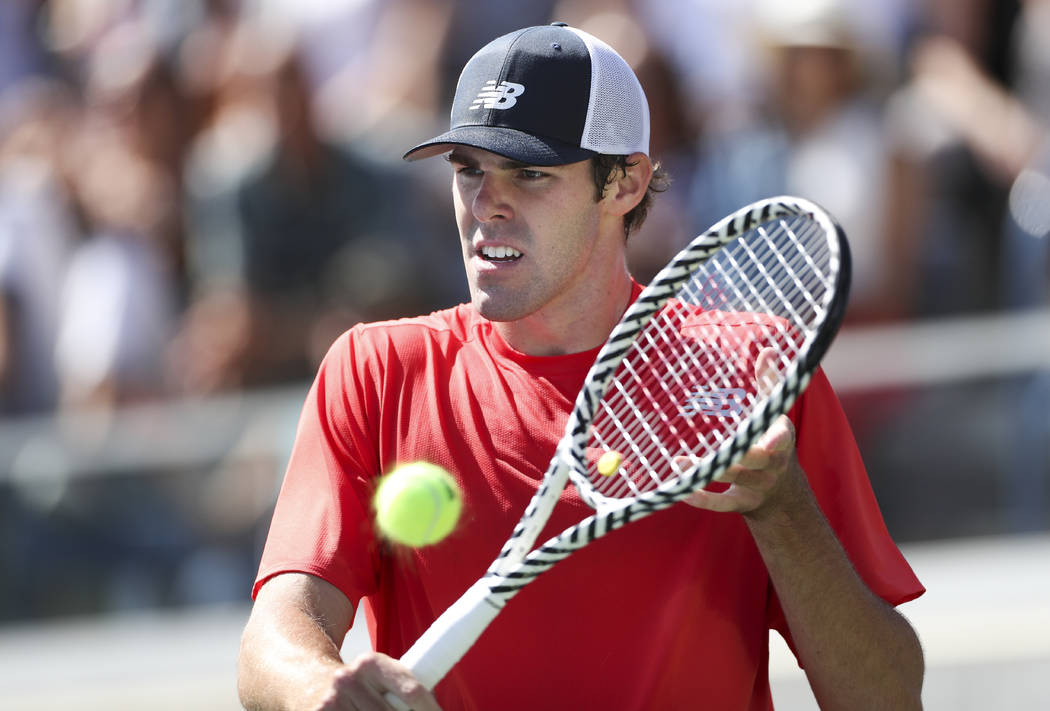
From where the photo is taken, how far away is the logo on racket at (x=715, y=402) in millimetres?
3135

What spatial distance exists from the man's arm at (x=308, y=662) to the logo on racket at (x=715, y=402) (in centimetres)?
77

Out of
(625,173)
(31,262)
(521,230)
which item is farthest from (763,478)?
(31,262)

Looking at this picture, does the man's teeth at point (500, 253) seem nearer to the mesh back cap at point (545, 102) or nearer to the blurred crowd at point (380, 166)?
the mesh back cap at point (545, 102)

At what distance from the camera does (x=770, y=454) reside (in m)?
2.82

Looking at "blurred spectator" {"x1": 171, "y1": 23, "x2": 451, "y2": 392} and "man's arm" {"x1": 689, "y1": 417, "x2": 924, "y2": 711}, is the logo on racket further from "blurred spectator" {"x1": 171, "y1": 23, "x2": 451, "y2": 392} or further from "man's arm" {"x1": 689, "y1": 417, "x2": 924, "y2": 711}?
"blurred spectator" {"x1": 171, "y1": 23, "x2": 451, "y2": 392}

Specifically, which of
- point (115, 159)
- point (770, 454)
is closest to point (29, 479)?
point (115, 159)

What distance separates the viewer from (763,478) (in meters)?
2.85

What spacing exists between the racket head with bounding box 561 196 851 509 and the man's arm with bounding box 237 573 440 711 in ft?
1.58

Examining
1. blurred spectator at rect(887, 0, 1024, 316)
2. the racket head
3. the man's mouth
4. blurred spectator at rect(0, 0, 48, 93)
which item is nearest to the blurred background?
blurred spectator at rect(887, 0, 1024, 316)

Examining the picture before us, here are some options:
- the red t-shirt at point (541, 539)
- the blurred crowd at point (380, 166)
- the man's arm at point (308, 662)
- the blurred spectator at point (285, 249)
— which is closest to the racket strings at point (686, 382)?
the red t-shirt at point (541, 539)

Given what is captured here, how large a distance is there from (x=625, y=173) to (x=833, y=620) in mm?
1031

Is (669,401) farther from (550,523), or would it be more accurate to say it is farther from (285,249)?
(285,249)

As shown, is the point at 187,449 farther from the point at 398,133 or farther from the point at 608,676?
the point at 608,676

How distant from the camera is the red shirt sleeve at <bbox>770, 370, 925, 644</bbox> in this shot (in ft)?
10.5
